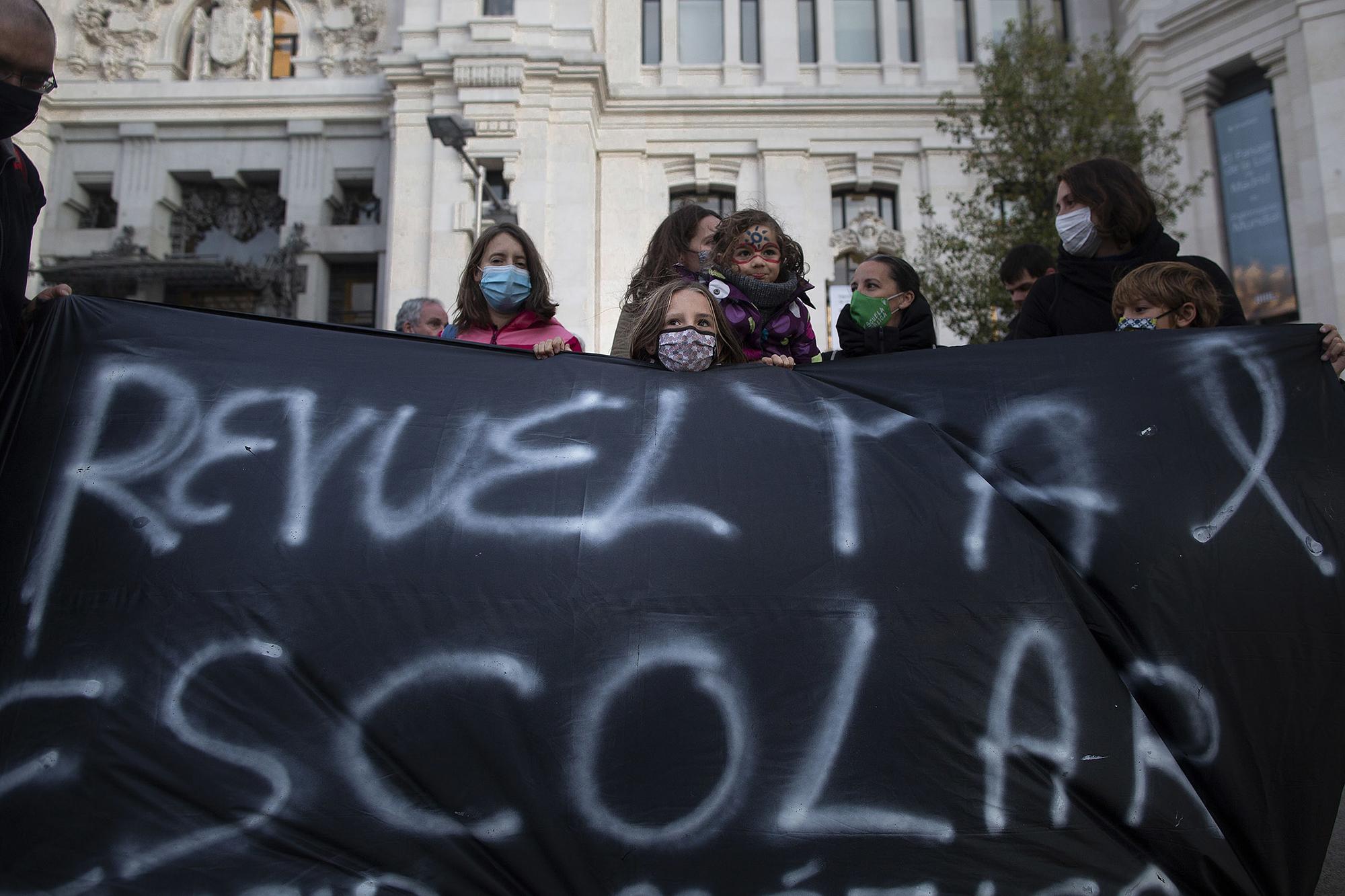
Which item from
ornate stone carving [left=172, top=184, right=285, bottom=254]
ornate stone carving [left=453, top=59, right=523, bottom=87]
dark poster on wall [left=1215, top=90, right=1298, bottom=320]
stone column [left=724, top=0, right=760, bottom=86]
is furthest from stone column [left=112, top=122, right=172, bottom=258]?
dark poster on wall [left=1215, top=90, right=1298, bottom=320]

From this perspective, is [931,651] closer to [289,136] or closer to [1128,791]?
[1128,791]

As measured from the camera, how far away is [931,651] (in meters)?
2.54

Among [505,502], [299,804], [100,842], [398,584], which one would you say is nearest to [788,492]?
[505,502]

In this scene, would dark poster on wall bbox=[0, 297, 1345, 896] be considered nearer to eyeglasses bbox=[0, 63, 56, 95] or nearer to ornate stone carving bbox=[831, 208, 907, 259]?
eyeglasses bbox=[0, 63, 56, 95]

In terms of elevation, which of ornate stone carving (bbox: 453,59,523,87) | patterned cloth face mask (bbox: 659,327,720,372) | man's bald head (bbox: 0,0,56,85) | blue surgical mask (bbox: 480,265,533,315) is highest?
ornate stone carving (bbox: 453,59,523,87)

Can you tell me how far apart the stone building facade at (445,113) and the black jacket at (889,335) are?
1233 cm

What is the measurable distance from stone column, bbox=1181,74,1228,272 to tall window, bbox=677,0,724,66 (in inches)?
343

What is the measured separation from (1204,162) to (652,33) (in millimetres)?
10647

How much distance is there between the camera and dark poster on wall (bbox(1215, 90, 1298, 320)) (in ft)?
47.6

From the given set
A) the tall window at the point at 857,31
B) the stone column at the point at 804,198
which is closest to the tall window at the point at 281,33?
the stone column at the point at 804,198

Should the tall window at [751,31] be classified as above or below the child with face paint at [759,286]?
above

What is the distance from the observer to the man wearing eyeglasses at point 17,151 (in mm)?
2678

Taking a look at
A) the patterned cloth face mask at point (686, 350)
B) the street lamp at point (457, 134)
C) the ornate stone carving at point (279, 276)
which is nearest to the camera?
the patterned cloth face mask at point (686, 350)

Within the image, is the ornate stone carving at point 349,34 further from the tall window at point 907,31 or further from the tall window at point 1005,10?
the tall window at point 1005,10
